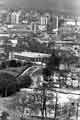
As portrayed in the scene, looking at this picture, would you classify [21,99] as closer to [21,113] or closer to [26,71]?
[21,113]

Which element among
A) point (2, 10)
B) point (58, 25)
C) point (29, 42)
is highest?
point (2, 10)

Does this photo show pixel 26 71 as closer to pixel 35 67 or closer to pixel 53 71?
pixel 35 67

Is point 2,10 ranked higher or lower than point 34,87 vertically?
higher

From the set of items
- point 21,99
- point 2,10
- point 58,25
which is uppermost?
point 2,10

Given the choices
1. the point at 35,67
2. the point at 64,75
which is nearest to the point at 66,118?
the point at 64,75

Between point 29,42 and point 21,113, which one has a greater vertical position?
point 29,42

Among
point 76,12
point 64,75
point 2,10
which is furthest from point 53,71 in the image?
point 2,10

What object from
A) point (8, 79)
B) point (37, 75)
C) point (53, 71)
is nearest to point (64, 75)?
point (53, 71)

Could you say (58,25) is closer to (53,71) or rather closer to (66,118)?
(53,71)
